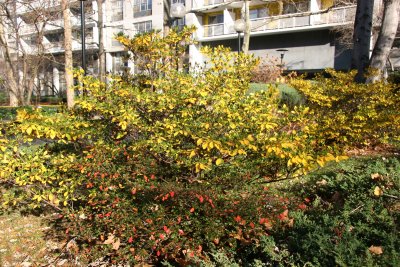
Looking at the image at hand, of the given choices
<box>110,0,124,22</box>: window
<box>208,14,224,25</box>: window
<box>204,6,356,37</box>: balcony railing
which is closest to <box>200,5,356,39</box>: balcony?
<box>204,6,356,37</box>: balcony railing

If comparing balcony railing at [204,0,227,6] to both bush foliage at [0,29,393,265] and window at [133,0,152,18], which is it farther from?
bush foliage at [0,29,393,265]

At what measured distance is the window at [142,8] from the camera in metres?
36.1

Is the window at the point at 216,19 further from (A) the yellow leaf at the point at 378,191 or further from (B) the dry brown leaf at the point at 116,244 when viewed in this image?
(B) the dry brown leaf at the point at 116,244

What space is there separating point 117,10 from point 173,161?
3890cm

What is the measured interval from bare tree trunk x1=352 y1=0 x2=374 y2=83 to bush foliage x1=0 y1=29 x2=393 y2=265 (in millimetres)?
5766

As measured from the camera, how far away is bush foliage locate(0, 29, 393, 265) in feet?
10.7

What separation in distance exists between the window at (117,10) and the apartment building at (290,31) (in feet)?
31.0

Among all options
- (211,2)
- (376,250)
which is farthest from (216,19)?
(376,250)

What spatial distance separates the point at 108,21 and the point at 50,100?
10526mm

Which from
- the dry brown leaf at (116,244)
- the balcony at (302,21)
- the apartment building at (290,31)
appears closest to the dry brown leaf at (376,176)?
the dry brown leaf at (116,244)

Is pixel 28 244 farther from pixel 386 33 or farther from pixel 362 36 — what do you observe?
pixel 386 33

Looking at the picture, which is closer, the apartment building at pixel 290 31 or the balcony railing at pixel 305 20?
the balcony railing at pixel 305 20

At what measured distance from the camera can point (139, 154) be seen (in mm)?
3602

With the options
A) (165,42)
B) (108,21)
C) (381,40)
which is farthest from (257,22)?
(165,42)
